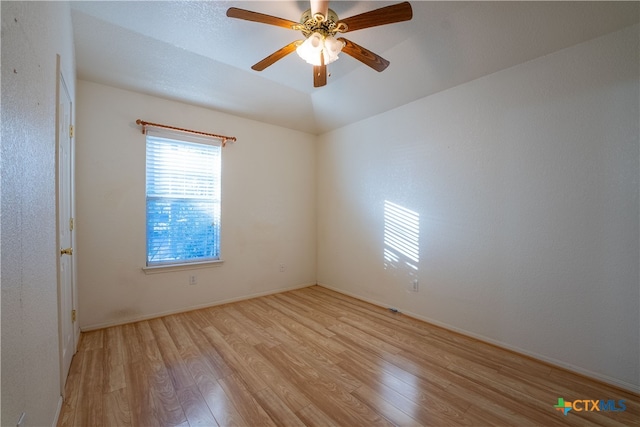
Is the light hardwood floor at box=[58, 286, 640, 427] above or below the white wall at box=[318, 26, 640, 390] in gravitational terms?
below

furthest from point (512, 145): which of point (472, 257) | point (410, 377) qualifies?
point (410, 377)

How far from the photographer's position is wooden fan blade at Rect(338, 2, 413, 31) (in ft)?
4.88

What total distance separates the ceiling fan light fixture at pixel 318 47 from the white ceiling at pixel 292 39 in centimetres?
41

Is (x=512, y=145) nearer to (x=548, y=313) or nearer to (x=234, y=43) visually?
(x=548, y=313)

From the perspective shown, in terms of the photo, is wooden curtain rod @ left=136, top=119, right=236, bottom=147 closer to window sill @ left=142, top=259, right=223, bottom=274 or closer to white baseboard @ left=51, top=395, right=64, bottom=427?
window sill @ left=142, top=259, right=223, bottom=274

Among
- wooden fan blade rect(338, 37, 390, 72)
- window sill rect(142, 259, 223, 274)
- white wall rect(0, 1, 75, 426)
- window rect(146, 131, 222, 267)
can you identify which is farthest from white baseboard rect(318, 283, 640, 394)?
white wall rect(0, 1, 75, 426)

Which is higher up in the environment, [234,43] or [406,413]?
[234,43]

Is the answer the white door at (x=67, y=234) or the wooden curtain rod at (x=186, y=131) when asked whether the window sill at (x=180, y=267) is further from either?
the wooden curtain rod at (x=186, y=131)

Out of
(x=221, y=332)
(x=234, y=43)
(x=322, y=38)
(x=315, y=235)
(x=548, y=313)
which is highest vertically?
(x=234, y=43)

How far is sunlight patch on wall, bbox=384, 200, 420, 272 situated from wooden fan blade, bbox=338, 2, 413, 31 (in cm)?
192

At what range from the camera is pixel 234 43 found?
2.33m

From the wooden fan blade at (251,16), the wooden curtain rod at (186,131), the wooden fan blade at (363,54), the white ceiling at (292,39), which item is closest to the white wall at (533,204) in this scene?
the white ceiling at (292,39)

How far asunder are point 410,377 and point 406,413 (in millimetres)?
359

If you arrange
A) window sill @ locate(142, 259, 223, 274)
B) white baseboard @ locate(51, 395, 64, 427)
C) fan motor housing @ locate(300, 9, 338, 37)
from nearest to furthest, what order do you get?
1. white baseboard @ locate(51, 395, 64, 427)
2. fan motor housing @ locate(300, 9, 338, 37)
3. window sill @ locate(142, 259, 223, 274)
